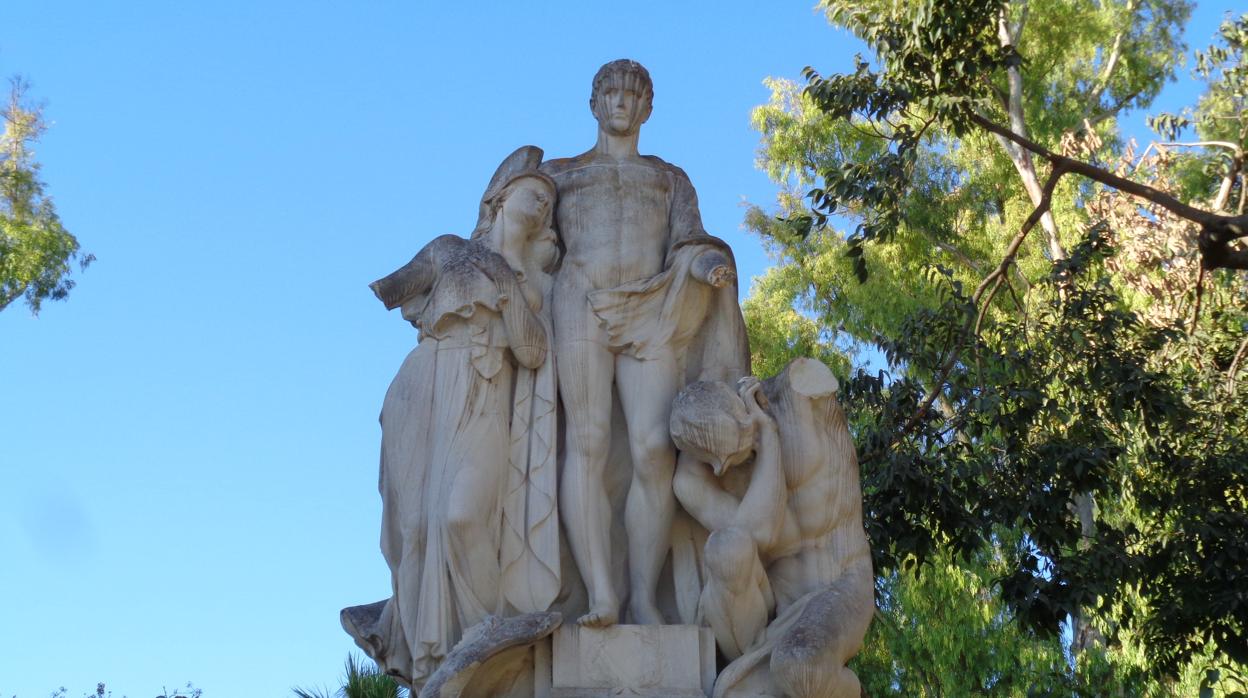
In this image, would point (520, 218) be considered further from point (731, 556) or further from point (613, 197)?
point (731, 556)

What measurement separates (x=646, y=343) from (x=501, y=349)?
26.2 inches

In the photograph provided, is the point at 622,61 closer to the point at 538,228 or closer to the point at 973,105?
the point at 538,228

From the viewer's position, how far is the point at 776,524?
684 centimetres

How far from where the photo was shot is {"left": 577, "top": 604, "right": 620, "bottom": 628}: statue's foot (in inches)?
264

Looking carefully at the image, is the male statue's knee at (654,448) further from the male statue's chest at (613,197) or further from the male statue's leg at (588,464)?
the male statue's chest at (613,197)

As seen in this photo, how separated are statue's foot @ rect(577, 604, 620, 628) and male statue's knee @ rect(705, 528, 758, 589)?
451 mm

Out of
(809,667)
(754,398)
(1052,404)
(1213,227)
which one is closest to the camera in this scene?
(809,667)

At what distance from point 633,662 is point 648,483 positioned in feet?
2.69

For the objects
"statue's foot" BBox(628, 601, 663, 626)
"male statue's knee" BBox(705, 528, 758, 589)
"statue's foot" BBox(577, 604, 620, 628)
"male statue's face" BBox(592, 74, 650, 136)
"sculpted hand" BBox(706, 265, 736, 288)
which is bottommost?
"statue's foot" BBox(577, 604, 620, 628)

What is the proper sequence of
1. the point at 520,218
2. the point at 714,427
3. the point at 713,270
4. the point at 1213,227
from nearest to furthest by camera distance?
1. the point at 714,427
2. the point at 713,270
3. the point at 520,218
4. the point at 1213,227

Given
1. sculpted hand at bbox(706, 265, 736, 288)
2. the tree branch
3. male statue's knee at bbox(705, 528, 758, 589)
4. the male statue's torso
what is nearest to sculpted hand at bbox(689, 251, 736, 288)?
sculpted hand at bbox(706, 265, 736, 288)

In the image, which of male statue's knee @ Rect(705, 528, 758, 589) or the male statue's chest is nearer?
male statue's knee @ Rect(705, 528, 758, 589)

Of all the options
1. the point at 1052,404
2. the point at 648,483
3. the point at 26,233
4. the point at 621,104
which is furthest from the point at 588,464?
the point at 26,233

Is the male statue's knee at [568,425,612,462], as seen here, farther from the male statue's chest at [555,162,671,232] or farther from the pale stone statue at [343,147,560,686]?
the male statue's chest at [555,162,671,232]
